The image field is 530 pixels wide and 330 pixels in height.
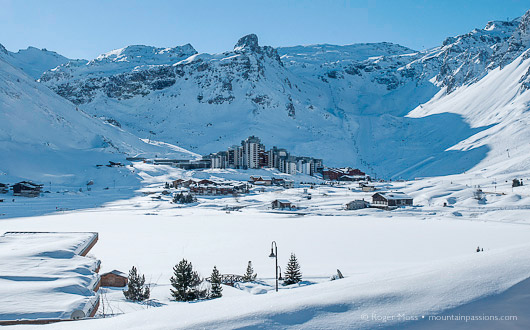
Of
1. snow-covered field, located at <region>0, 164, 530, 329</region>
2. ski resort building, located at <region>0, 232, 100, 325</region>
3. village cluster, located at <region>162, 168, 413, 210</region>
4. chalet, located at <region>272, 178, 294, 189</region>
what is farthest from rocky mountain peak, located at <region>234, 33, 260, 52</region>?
Answer: ski resort building, located at <region>0, 232, 100, 325</region>

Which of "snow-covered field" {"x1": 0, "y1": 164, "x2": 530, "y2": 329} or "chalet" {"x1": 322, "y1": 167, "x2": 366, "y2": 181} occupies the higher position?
"chalet" {"x1": 322, "y1": 167, "x2": 366, "y2": 181}

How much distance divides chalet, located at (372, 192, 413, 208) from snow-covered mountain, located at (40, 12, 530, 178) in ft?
155

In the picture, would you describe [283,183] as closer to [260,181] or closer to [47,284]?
[260,181]

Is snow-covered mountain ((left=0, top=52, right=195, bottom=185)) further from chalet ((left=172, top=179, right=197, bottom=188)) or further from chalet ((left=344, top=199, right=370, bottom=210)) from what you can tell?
chalet ((left=344, top=199, right=370, bottom=210))

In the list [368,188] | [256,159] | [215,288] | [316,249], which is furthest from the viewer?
[256,159]

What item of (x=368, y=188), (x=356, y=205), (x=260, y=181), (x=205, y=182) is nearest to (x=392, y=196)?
(x=356, y=205)

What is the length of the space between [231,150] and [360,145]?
58.1 metres

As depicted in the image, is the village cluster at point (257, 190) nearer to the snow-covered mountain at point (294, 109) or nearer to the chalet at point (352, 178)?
the chalet at point (352, 178)

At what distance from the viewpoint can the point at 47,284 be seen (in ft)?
41.4

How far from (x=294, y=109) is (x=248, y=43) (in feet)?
180

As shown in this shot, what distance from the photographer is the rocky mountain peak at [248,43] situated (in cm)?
18788

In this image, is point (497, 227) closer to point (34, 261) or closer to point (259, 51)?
point (34, 261)

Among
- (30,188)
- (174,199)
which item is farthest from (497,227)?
(30,188)

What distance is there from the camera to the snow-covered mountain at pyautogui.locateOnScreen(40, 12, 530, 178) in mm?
119812
